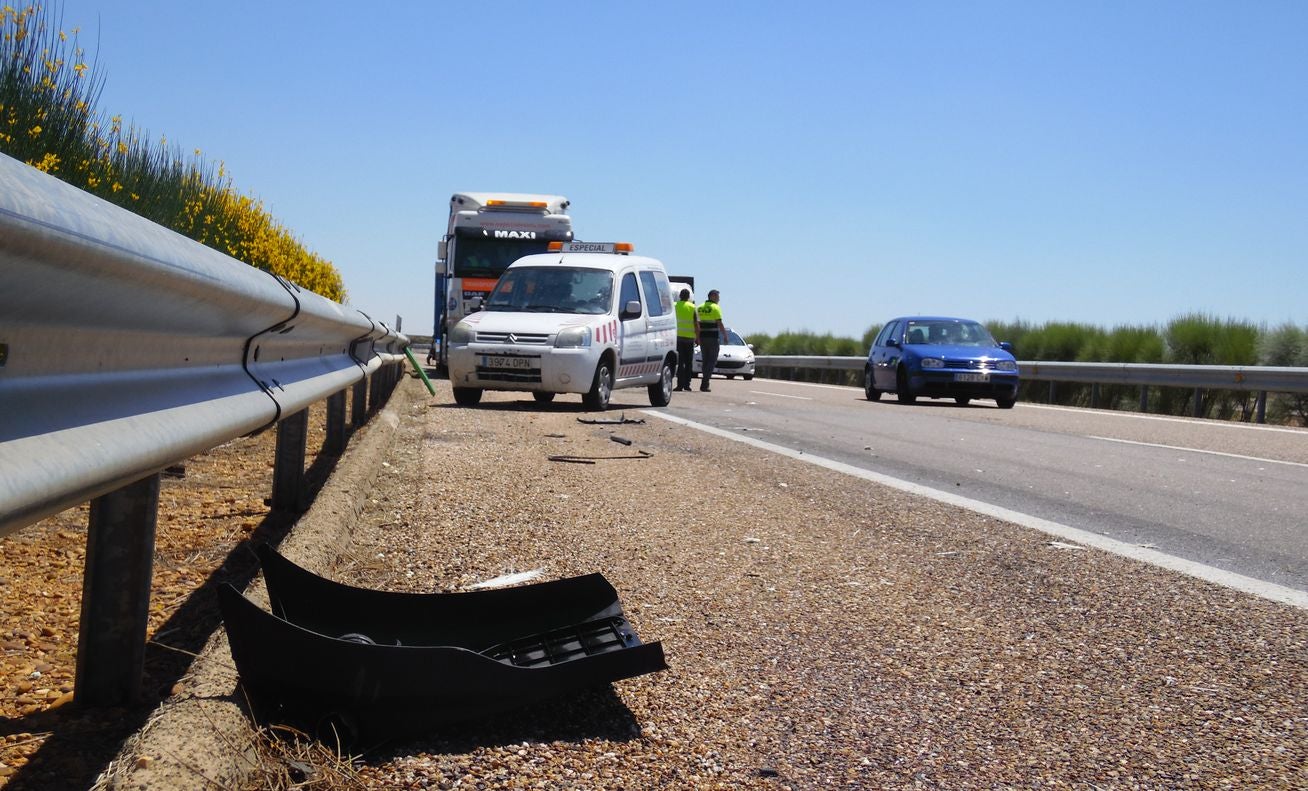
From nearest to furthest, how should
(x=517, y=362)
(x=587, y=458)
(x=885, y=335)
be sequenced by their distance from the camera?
(x=587, y=458)
(x=517, y=362)
(x=885, y=335)

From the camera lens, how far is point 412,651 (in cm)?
260

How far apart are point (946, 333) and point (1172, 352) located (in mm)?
7270

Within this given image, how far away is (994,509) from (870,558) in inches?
74.6

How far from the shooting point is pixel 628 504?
21.0 ft

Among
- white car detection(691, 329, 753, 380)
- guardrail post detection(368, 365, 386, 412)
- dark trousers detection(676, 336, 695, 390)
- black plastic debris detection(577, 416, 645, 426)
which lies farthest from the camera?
white car detection(691, 329, 753, 380)

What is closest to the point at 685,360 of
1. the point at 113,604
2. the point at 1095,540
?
the point at 1095,540

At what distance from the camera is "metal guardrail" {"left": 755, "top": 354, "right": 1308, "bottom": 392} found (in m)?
19.8

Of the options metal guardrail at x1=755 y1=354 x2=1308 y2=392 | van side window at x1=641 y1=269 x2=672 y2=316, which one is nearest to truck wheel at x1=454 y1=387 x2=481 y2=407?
van side window at x1=641 y1=269 x2=672 y2=316

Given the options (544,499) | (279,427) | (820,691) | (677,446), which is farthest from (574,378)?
(820,691)

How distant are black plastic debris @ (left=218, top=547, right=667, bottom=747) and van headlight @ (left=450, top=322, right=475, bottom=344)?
39.3 ft

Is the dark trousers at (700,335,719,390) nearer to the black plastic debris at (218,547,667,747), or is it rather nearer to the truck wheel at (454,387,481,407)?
the truck wheel at (454,387,481,407)

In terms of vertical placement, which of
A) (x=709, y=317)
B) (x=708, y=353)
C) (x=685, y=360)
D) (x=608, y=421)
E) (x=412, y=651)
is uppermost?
(x=709, y=317)

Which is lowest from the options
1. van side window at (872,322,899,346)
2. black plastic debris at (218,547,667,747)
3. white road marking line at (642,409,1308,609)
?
white road marking line at (642,409,1308,609)

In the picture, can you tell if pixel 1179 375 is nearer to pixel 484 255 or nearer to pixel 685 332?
pixel 685 332
